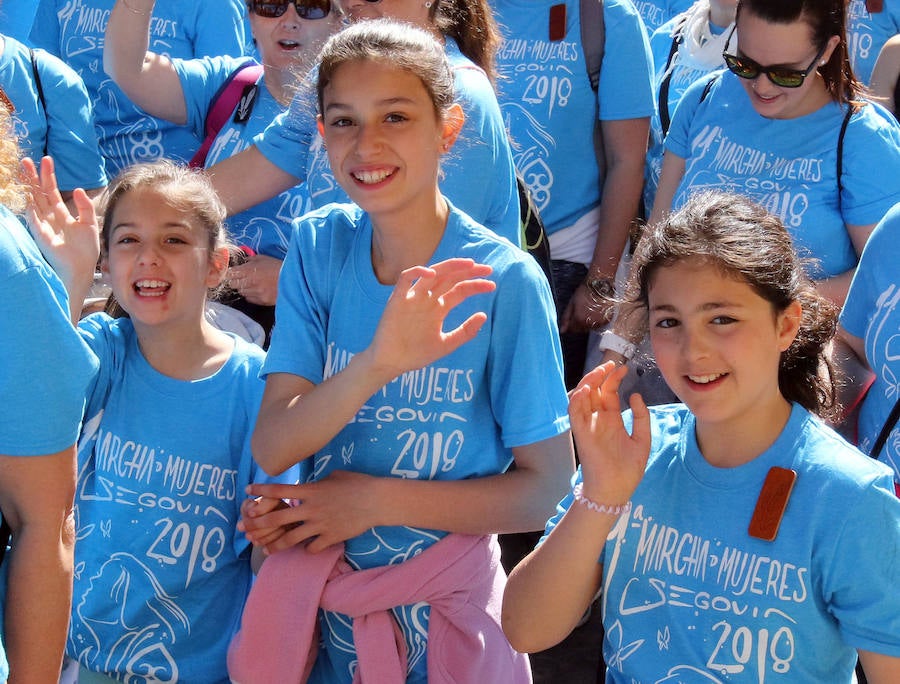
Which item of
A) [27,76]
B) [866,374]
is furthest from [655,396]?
[27,76]

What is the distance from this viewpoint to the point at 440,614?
6.97 ft

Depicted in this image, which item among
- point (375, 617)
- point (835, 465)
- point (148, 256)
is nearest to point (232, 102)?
point (148, 256)

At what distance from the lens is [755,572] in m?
1.82

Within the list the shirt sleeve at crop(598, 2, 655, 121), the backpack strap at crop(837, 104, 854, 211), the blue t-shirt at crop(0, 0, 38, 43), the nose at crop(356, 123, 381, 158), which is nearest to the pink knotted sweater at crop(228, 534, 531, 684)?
the nose at crop(356, 123, 381, 158)

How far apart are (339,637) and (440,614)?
0.21 meters

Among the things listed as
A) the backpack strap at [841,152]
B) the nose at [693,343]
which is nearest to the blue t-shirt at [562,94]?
the backpack strap at [841,152]

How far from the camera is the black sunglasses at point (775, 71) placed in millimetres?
3016

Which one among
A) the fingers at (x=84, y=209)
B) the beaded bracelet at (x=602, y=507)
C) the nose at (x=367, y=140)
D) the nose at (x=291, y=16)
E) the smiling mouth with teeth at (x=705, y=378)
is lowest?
the beaded bracelet at (x=602, y=507)

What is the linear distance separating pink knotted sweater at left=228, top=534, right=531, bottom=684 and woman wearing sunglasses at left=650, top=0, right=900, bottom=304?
1386 mm

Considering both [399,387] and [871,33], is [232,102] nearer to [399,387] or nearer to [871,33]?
[399,387]

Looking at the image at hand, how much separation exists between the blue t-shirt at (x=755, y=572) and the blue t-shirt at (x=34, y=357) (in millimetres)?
870

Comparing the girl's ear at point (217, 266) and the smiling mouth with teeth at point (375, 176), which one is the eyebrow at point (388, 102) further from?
the girl's ear at point (217, 266)

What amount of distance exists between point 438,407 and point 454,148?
661 mm

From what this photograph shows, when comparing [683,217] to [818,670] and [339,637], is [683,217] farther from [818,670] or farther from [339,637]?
[339,637]
